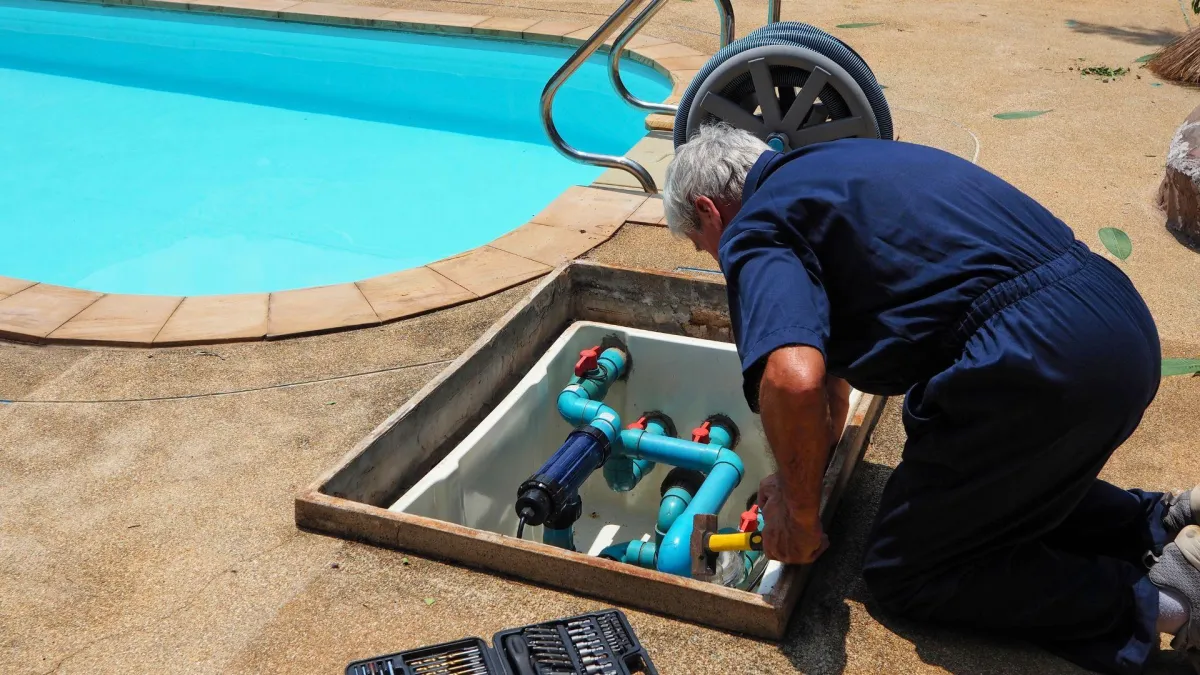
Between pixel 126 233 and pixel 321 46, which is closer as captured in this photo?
pixel 126 233

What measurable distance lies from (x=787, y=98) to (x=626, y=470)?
148 centimetres

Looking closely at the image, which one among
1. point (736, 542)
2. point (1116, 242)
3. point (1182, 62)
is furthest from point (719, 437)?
point (1182, 62)

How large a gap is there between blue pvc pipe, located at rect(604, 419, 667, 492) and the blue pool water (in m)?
3.24

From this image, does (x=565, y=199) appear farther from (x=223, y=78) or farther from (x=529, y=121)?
(x=223, y=78)

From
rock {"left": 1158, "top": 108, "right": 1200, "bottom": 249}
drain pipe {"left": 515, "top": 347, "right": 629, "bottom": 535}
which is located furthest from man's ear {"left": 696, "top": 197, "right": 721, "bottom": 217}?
rock {"left": 1158, "top": 108, "right": 1200, "bottom": 249}

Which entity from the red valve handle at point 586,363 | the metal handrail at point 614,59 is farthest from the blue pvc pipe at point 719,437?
the metal handrail at point 614,59

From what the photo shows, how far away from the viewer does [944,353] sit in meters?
2.06

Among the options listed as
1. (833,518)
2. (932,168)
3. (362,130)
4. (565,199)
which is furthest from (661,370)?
(362,130)

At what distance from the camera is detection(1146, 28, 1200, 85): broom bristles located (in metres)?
6.32

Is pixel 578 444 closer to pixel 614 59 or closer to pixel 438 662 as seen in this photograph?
pixel 438 662

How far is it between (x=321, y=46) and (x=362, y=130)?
140 centimetres

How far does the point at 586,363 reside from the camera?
318 cm

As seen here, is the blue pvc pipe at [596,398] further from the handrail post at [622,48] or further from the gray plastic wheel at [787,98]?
the handrail post at [622,48]

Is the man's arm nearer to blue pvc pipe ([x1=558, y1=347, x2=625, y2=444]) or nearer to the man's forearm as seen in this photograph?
the man's forearm
